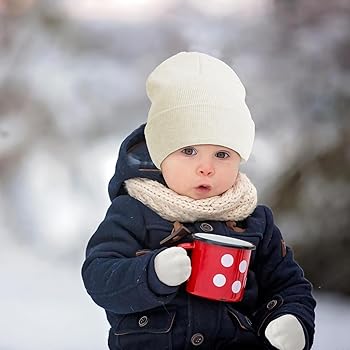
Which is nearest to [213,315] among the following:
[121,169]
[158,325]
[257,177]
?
[158,325]

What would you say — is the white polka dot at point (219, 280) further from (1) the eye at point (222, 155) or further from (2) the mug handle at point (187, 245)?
(1) the eye at point (222, 155)

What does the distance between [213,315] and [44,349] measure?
1.52ft

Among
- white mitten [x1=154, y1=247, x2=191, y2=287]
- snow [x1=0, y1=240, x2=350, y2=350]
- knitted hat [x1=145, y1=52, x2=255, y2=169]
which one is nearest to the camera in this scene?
white mitten [x1=154, y1=247, x2=191, y2=287]

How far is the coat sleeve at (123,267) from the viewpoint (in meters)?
1.03

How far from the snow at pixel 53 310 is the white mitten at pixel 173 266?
502 millimetres

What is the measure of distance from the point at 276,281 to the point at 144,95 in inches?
26.1

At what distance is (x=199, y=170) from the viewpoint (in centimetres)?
112

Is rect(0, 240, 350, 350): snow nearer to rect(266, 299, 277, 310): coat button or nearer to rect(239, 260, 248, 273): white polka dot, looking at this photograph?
rect(266, 299, 277, 310): coat button

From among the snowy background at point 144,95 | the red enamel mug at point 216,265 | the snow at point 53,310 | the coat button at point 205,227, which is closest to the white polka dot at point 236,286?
the red enamel mug at point 216,265

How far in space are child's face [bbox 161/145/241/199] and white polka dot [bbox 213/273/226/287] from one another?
0.47 feet

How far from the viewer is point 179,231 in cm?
111

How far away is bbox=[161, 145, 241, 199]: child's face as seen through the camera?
44.3 inches

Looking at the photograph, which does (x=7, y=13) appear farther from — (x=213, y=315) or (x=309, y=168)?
(x=213, y=315)

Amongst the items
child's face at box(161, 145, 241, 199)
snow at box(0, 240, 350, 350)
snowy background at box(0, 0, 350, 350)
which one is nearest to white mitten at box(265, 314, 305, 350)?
child's face at box(161, 145, 241, 199)
